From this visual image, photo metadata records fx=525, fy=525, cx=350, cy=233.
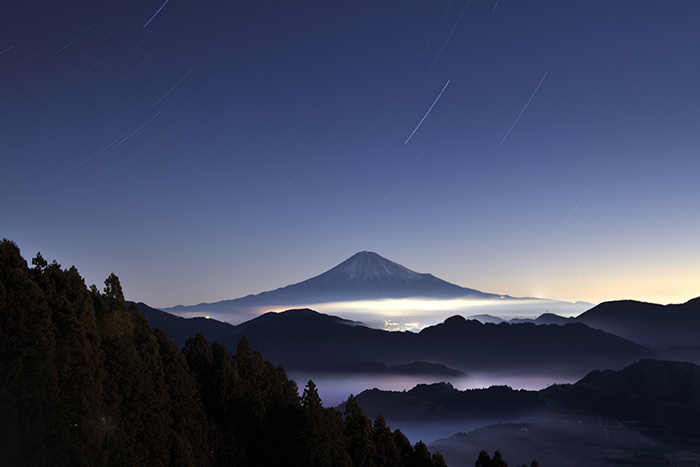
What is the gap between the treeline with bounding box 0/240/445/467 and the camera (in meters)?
27.8

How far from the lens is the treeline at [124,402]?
2775 cm

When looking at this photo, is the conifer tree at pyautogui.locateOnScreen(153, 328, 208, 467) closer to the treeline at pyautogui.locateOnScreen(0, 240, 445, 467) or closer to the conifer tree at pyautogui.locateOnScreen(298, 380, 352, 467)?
the treeline at pyautogui.locateOnScreen(0, 240, 445, 467)

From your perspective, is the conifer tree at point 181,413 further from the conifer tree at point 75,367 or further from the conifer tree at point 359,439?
the conifer tree at point 359,439

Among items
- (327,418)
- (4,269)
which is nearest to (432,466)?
(327,418)

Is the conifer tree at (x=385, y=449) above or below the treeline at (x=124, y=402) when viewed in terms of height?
below

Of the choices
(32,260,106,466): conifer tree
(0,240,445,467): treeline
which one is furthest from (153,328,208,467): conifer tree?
(32,260,106,466): conifer tree

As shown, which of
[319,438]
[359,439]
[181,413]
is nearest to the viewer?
[181,413]

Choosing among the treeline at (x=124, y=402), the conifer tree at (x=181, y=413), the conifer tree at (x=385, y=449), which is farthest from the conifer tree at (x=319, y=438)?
the conifer tree at (x=181, y=413)

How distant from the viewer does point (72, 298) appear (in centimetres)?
3316

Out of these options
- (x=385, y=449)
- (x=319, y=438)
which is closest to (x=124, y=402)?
(x=319, y=438)

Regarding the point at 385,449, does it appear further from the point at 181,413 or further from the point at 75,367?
the point at 75,367

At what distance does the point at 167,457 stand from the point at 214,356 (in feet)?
58.2

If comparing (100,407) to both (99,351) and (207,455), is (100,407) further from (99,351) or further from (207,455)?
(207,455)

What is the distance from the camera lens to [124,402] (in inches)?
Answer: 1337
